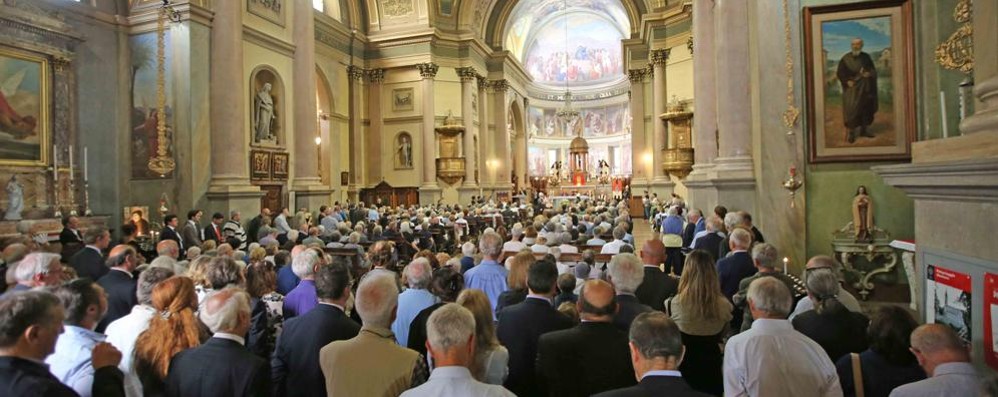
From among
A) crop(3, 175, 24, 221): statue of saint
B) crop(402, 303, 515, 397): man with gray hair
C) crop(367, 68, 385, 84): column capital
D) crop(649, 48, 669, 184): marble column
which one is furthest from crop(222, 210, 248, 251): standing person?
crop(649, 48, 669, 184): marble column

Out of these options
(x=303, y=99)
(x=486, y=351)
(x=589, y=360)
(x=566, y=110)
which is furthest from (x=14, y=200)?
(x=566, y=110)

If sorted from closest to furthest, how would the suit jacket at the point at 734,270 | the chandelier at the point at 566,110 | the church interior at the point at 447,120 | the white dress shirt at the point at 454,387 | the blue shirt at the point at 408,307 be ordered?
the white dress shirt at the point at 454,387 < the church interior at the point at 447,120 < the blue shirt at the point at 408,307 < the suit jacket at the point at 734,270 < the chandelier at the point at 566,110

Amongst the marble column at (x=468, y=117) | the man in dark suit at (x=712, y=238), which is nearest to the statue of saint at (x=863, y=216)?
the man in dark suit at (x=712, y=238)

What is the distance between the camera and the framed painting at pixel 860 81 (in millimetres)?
6824

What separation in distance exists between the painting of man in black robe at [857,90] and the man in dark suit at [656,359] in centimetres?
644

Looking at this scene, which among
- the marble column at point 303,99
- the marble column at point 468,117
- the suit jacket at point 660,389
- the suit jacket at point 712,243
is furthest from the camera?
the marble column at point 468,117

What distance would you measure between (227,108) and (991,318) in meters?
12.0

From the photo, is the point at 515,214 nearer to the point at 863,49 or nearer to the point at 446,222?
the point at 446,222

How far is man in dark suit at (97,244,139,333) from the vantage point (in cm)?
415

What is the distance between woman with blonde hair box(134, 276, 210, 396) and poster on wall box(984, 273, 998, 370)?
408 cm

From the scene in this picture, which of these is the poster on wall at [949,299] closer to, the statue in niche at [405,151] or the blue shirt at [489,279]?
the blue shirt at [489,279]

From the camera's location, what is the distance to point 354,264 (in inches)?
311

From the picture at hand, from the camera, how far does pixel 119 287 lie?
4.22m

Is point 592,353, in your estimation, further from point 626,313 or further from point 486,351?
point 626,313
